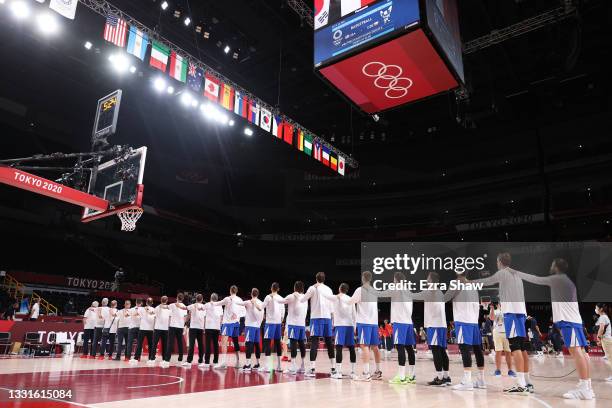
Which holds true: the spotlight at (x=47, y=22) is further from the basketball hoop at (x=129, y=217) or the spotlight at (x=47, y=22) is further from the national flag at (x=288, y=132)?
the national flag at (x=288, y=132)

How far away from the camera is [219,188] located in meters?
30.6

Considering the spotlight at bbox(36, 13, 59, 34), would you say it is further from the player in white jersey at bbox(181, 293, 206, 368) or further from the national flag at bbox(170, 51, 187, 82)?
the player in white jersey at bbox(181, 293, 206, 368)

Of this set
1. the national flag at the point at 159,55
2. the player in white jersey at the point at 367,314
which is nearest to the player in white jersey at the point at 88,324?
the national flag at the point at 159,55

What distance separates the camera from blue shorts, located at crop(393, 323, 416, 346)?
291 inches

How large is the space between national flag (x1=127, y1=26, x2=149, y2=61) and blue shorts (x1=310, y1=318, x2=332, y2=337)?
24.5 feet

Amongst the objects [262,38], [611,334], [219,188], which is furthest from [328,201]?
[611,334]

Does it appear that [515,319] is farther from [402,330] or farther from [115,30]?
[115,30]

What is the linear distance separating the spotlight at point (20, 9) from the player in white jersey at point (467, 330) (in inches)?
387

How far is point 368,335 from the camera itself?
7949mm

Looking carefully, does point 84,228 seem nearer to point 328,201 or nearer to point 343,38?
point 328,201

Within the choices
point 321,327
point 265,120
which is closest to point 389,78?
point 321,327

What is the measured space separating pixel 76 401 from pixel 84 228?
22308 millimetres

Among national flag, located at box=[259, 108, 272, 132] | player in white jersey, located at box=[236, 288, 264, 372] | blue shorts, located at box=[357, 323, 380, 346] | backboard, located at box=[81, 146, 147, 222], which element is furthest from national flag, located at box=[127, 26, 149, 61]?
blue shorts, located at box=[357, 323, 380, 346]

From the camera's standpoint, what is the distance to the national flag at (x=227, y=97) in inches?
491
